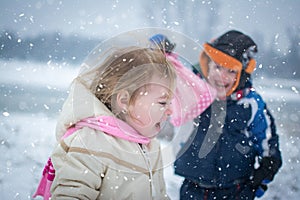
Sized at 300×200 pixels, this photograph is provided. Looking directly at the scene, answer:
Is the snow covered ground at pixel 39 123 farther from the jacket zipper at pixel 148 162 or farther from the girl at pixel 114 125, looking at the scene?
the girl at pixel 114 125

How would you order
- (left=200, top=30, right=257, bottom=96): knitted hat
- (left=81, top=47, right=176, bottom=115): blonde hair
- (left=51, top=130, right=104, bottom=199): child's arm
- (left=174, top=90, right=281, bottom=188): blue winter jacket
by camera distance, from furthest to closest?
(left=200, top=30, right=257, bottom=96): knitted hat → (left=174, top=90, right=281, bottom=188): blue winter jacket → (left=81, top=47, right=176, bottom=115): blonde hair → (left=51, top=130, right=104, bottom=199): child's arm

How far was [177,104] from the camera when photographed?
1.74 m

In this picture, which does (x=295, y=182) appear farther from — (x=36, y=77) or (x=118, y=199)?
(x=36, y=77)

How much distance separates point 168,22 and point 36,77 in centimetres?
407

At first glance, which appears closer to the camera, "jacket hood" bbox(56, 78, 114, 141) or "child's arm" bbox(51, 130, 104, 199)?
"child's arm" bbox(51, 130, 104, 199)

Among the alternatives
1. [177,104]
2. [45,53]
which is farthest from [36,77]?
[177,104]

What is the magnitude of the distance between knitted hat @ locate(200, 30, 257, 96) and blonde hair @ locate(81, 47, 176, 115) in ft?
3.92

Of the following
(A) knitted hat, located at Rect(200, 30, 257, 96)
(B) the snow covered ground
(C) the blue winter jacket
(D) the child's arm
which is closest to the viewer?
(D) the child's arm

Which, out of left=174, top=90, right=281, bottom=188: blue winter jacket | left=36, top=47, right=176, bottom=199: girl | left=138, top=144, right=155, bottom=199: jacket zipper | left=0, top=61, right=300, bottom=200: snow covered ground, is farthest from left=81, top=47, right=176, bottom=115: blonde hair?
left=0, top=61, right=300, bottom=200: snow covered ground

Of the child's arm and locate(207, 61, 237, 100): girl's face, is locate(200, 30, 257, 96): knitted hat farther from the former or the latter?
the child's arm

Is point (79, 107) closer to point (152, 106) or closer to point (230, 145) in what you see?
point (152, 106)

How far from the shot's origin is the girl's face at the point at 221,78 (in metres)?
2.52

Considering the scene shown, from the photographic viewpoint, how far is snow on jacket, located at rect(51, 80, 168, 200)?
1243 millimetres

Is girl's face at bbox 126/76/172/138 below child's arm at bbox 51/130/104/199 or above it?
above
